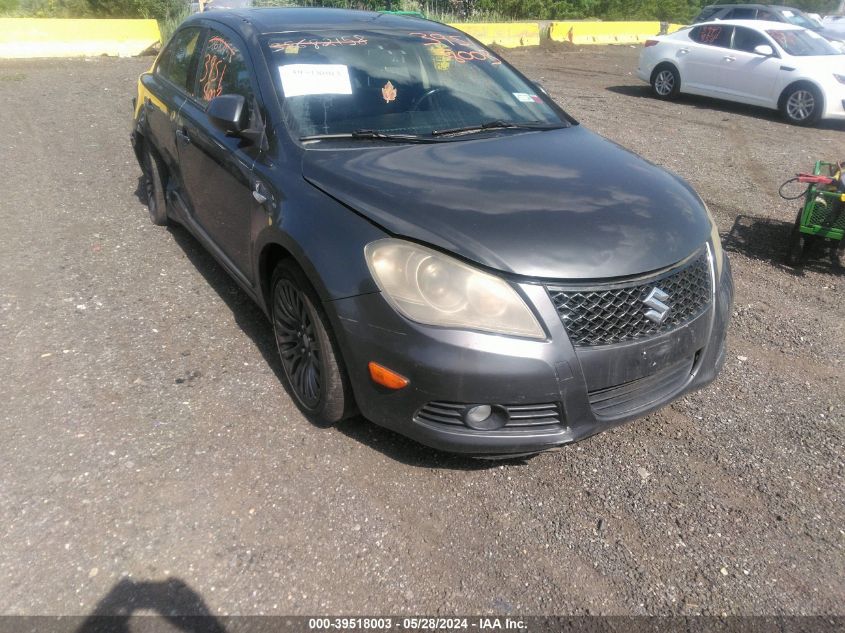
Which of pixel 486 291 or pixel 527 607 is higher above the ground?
pixel 486 291

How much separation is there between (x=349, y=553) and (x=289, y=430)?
0.80 metres

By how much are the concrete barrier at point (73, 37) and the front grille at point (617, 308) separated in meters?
14.4

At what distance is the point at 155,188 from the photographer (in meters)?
5.32

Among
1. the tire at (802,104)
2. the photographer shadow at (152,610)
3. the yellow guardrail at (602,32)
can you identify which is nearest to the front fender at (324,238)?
the photographer shadow at (152,610)

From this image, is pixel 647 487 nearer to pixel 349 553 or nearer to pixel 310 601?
pixel 349 553

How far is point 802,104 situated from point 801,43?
1369 millimetres

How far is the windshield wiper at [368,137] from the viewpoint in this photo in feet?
10.5

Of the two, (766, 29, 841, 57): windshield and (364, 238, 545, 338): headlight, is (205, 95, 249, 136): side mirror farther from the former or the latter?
(766, 29, 841, 57): windshield

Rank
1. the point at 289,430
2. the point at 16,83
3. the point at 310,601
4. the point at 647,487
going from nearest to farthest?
the point at 310,601, the point at 647,487, the point at 289,430, the point at 16,83

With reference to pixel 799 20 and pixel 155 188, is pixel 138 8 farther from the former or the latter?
pixel 799 20

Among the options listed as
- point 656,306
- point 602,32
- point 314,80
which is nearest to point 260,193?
point 314,80

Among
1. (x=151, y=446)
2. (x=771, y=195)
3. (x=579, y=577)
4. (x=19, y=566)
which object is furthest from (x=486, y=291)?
(x=771, y=195)

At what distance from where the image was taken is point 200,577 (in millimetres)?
2373

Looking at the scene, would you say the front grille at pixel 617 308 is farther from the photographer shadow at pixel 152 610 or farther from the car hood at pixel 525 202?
the photographer shadow at pixel 152 610
